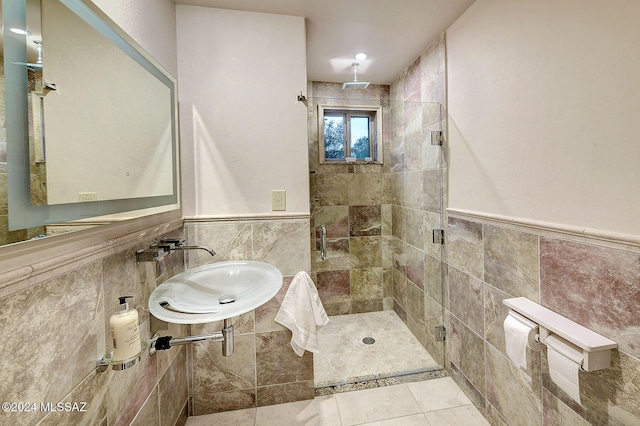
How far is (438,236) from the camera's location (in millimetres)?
1843

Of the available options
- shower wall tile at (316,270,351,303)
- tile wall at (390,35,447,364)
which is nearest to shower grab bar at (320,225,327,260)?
shower wall tile at (316,270,351,303)

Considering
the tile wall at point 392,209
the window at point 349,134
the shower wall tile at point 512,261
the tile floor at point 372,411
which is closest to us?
the shower wall tile at point 512,261

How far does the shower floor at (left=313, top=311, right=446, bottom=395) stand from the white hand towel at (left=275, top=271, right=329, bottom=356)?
0.41 m

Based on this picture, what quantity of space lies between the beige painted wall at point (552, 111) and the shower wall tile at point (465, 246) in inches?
5.0

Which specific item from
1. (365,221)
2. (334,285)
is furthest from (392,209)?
(334,285)

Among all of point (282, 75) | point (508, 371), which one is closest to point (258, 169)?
point (282, 75)

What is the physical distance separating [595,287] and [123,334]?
5.24ft

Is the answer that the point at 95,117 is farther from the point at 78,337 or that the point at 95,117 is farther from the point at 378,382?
the point at 378,382

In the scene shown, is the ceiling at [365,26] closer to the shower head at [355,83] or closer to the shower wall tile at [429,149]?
the shower head at [355,83]

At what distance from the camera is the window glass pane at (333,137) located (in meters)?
2.18

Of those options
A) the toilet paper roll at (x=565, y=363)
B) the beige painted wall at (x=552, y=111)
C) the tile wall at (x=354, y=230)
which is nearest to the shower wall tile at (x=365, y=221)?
the tile wall at (x=354, y=230)

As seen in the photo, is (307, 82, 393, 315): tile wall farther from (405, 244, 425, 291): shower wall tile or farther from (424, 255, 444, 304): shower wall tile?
(424, 255, 444, 304): shower wall tile

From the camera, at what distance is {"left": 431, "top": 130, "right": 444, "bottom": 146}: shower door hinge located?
1788 millimetres

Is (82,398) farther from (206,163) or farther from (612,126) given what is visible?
(612,126)
